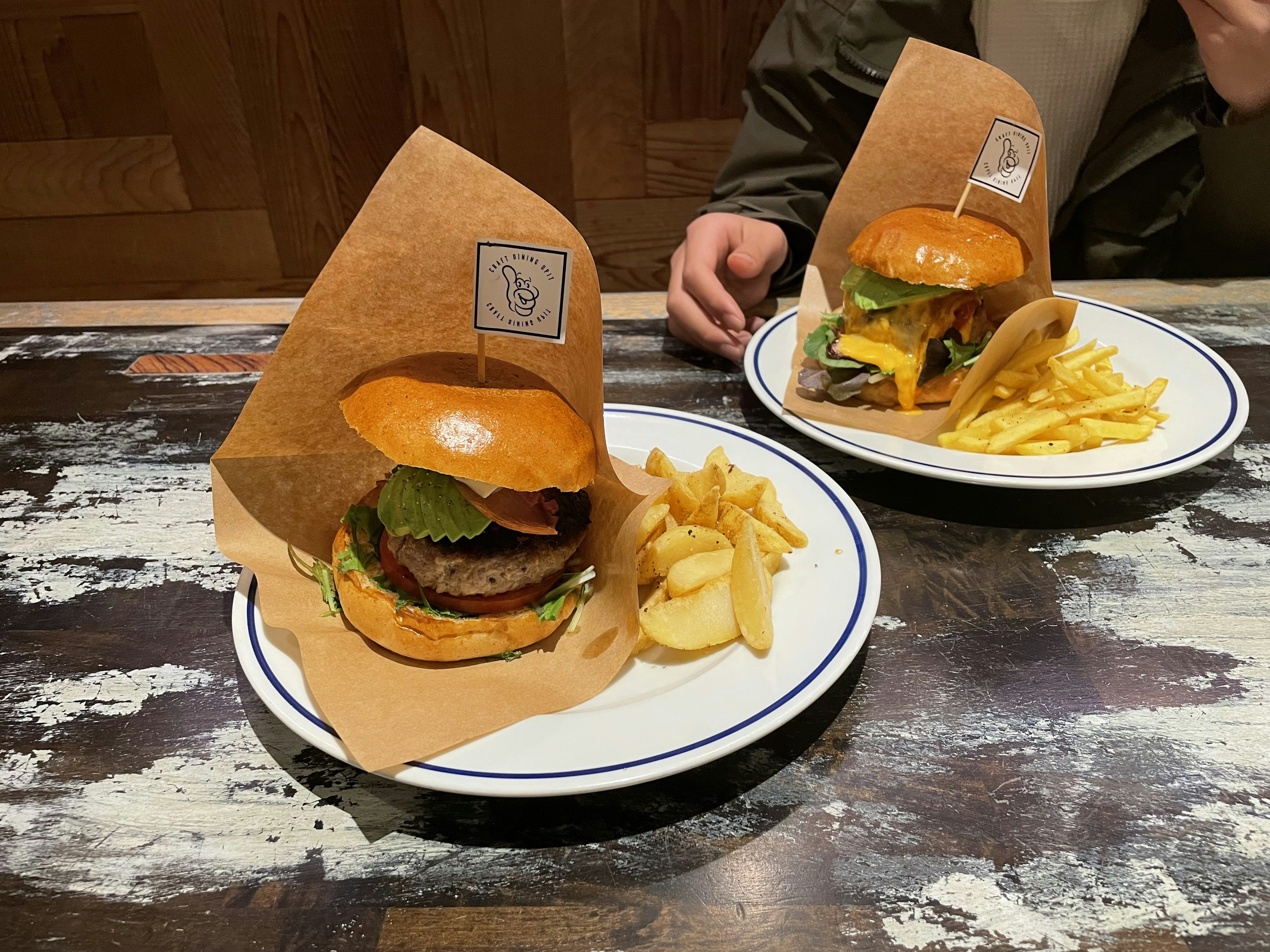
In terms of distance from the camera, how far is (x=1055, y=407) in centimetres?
194

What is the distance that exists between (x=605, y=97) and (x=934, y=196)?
2203 mm

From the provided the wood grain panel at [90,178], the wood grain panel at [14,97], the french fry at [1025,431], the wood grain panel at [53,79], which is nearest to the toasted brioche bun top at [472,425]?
the french fry at [1025,431]

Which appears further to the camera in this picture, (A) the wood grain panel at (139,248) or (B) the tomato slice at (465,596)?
(A) the wood grain panel at (139,248)

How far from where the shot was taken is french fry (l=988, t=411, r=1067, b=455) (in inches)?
71.4

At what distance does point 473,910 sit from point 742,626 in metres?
0.54

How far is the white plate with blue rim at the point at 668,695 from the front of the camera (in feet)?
3.64

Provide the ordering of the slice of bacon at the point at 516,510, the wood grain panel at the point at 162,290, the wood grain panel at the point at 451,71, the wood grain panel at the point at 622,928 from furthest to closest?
the wood grain panel at the point at 162,290 < the wood grain panel at the point at 451,71 < the slice of bacon at the point at 516,510 < the wood grain panel at the point at 622,928

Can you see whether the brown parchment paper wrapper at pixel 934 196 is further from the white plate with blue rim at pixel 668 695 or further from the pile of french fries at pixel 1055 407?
the white plate with blue rim at pixel 668 695

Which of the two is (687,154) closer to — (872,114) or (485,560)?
(872,114)

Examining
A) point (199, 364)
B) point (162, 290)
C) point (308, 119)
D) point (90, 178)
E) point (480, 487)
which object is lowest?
point (162, 290)

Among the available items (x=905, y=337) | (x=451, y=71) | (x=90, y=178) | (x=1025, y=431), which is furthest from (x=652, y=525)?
(x=90, y=178)

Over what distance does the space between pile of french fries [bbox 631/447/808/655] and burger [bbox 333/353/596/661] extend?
15 centimetres

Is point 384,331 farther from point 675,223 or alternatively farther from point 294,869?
point 675,223

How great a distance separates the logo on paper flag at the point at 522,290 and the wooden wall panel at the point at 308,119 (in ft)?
9.90
